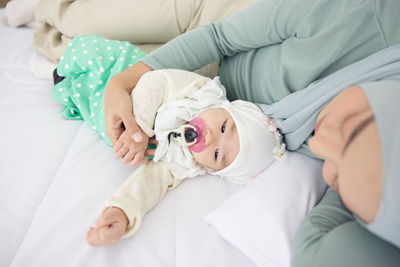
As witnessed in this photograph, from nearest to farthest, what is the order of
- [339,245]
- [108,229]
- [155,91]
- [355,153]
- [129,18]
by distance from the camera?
[355,153] < [339,245] < [108,229] < [155,91] < [129,18]

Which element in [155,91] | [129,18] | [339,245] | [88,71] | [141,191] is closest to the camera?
[339,245]

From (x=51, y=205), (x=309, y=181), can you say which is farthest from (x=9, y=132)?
(x=309, y=181)

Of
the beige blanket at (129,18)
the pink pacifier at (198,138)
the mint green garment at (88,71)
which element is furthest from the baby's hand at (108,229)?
the beige blanket at (129,18)

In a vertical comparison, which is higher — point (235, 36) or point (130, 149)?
point (235, 36)

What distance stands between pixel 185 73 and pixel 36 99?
2.01ft

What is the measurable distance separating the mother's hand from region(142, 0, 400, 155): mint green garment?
Answer: 4.0 inches

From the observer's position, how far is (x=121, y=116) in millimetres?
820

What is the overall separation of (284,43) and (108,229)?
2.23 ft

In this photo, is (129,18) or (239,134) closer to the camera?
(239,134)

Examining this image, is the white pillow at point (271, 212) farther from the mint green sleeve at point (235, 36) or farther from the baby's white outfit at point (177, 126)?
the mint green sleeve at point (235, 36)

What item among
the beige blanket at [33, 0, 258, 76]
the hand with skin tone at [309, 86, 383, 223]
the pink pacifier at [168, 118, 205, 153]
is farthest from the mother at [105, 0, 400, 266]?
the beige blanket at [33, 0, 258, 76]

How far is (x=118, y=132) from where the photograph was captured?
841mm

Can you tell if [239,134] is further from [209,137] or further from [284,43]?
[284,43]

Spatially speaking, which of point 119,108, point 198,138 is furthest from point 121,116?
point 198,138
